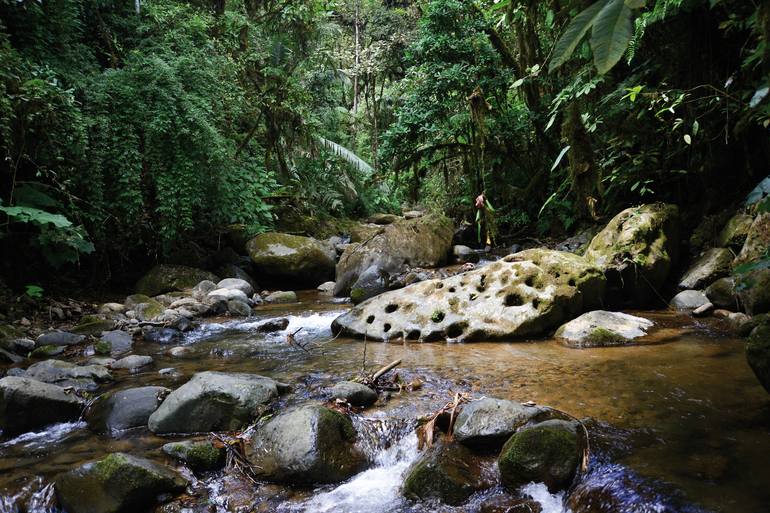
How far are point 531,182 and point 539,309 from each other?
663 cm

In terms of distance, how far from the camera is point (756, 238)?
544cm

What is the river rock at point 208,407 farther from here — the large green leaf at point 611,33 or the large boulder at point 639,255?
the large boulder at point 639,255

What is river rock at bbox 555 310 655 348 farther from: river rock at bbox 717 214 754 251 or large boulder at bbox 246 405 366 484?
large boulder at bbox 246 405 366 484

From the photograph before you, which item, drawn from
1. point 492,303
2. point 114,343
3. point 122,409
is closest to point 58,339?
point 114,343

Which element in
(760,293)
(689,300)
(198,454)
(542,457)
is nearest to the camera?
(542,457)

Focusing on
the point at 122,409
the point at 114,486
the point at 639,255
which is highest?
the point at 639,255

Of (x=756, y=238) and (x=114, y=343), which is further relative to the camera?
(x=114, y=343)

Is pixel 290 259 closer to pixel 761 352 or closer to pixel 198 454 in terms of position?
pixel 198 454

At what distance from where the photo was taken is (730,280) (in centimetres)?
574

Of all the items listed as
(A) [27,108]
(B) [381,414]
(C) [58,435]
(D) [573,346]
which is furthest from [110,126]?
(D) [573,346]

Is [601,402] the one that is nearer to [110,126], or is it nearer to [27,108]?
[27,108]

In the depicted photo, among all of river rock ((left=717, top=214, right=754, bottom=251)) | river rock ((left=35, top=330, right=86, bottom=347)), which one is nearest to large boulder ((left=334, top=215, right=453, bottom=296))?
river rock ((left=35, top=330, right=86, bottom=347))

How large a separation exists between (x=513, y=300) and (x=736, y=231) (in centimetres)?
304

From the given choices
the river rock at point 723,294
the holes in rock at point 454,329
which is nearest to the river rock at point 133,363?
the holes in rock at point 454,329
